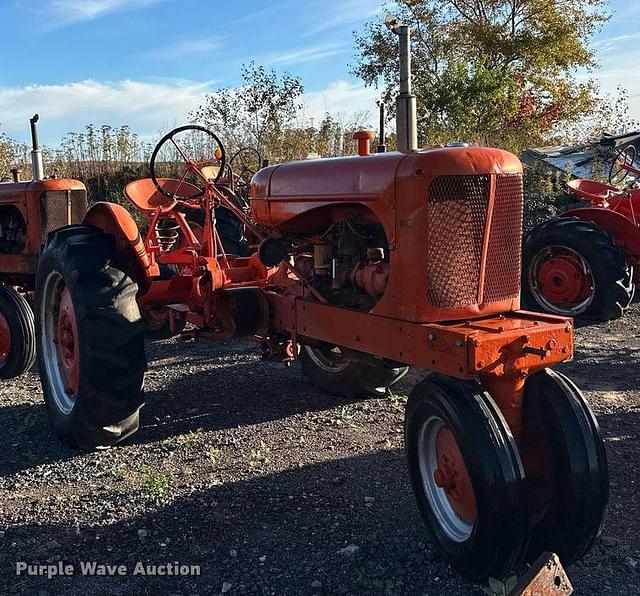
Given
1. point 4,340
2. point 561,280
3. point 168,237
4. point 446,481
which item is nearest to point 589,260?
point 561,280

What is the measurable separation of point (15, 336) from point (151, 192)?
1.56 m

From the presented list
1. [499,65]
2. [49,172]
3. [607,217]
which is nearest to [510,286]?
[607,217]

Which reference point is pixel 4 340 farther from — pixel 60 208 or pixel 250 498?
pixel 250 498

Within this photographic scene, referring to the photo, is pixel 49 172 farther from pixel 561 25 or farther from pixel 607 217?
pixel 561 25

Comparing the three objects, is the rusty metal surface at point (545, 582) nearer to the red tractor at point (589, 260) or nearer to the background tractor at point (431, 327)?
the background tractor at point (431, 327)

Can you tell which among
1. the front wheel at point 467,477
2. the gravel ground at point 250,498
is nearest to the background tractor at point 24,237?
the gravel ground at point 250,498

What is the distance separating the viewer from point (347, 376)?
4605mm

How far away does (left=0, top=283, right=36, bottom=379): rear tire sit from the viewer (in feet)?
18.2

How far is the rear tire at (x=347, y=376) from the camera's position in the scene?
456 centimetres

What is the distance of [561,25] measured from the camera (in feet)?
61.0

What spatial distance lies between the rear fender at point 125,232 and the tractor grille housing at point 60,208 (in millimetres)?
1451

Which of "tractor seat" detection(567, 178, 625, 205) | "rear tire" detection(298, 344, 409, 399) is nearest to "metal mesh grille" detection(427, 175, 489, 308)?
"rear tire" detection(298, 344, 409, 399)

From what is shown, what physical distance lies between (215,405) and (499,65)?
16.8 metres

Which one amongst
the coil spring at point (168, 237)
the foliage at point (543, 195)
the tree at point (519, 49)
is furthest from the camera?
the tree at point (519, 49)
